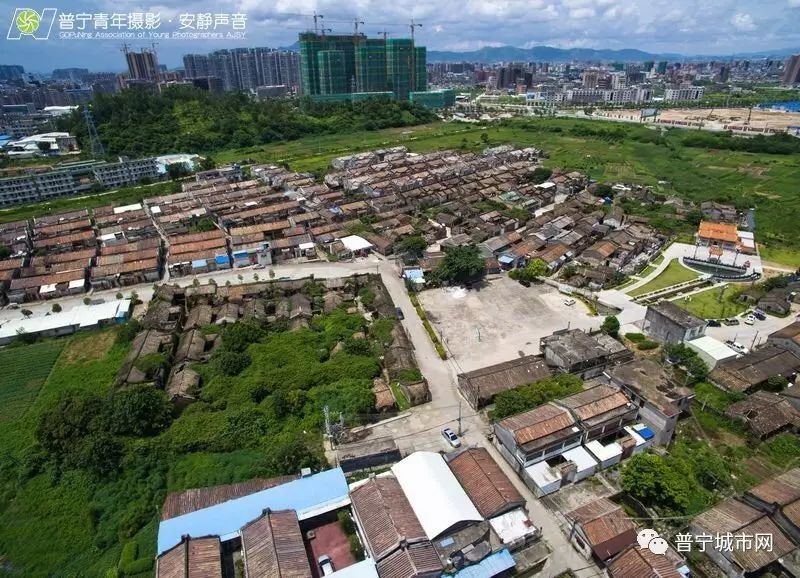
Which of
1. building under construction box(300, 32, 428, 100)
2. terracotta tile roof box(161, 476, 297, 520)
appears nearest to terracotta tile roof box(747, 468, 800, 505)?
terracotta tile roof box(161, 476, 297, 520)

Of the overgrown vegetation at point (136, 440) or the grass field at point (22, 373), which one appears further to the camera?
the grass field at point (22, 373)

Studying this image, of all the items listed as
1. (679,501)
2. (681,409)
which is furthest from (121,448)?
(681,409)

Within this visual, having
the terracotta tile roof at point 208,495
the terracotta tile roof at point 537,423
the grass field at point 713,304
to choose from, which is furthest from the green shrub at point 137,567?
the grass field at point 713,304

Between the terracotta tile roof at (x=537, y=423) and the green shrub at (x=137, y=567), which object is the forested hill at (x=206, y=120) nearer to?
the green shrub at (x=137, y=567)

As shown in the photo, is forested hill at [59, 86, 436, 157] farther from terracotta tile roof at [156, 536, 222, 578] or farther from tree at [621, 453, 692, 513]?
tree at [621, 453, 692, 513]

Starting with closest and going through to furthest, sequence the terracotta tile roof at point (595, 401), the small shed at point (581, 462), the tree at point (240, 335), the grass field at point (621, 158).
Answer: the small shed at point (581, 462) < the terracotta tile roof at point (595, 401) < the tree at point (240, 335) < the grass field at point (621, 158)

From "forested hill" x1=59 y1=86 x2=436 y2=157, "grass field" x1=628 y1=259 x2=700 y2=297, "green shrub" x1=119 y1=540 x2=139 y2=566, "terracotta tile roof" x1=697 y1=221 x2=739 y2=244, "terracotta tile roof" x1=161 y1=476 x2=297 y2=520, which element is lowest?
"green shrub" x1=119 y1=540 x2=139 y2=566
